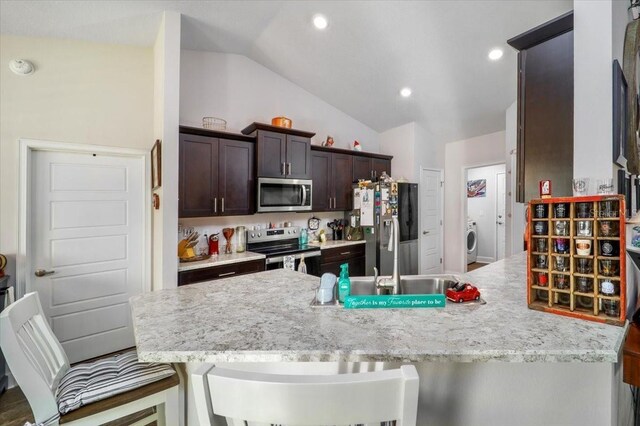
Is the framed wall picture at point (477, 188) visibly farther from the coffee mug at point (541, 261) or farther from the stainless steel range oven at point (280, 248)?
the coffee mug at point (541, 261)

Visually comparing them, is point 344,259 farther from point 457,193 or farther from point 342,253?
point 457,193

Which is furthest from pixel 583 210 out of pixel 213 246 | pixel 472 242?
pixel 472 242

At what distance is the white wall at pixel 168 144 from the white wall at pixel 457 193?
471 centimetres

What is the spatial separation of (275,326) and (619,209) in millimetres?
1198

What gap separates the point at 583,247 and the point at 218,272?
2.80 m

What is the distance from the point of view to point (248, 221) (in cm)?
378

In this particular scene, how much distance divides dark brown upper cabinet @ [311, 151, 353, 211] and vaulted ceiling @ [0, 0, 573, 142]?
3.07 feet

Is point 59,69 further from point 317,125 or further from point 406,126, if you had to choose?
point 406,126

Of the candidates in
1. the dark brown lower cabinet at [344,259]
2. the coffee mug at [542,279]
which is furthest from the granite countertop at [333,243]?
the coffee mug at [542,279]

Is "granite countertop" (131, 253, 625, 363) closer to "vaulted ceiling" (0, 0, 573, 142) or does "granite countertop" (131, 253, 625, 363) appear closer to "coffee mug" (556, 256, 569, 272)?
"coffee mug" (556, 256, 569, 272)

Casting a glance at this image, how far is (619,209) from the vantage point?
37.3 inches

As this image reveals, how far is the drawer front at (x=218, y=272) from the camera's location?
2763mm

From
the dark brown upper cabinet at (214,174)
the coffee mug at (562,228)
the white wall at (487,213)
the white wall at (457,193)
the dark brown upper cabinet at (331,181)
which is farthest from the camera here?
the white wall at (487,213)

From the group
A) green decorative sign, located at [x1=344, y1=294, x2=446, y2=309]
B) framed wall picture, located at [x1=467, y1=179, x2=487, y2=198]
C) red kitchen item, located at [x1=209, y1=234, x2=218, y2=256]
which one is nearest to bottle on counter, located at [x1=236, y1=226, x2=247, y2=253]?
red kitchen item, located at [x1=209, y1=234, x2=218, y2=256]
